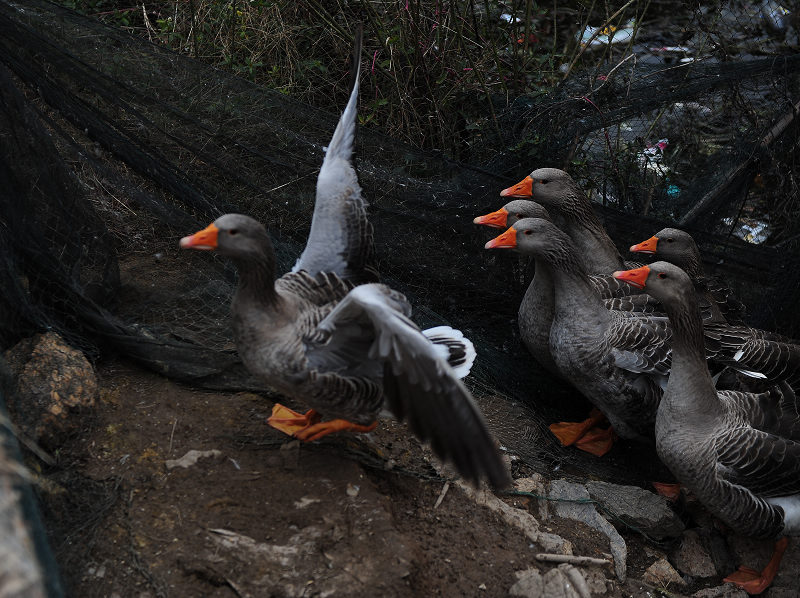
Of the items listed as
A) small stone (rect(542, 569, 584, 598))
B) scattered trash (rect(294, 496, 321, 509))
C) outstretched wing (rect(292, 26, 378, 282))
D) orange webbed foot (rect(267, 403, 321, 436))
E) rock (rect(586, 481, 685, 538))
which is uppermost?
outstretched wing (rect(292, 26, 378, 282))

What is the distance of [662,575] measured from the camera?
3.73m

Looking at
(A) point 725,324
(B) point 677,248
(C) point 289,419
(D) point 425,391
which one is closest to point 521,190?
(B) point 677,248

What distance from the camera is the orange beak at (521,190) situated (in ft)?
15.0

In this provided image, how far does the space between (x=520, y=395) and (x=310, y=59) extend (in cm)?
323

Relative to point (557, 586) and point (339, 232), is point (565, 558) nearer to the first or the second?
point (557, 586)

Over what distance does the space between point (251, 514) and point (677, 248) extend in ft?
9.90

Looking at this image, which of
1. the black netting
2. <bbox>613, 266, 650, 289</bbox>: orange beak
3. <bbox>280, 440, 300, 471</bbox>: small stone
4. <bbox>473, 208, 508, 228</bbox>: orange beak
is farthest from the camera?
<bbox>473, 208, 508, 228</bbox>: orange beak

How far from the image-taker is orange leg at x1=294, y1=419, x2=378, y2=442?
3.34 meters

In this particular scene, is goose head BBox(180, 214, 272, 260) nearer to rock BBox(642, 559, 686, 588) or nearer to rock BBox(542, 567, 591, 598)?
rock BBox(542, 567, 591, 598)

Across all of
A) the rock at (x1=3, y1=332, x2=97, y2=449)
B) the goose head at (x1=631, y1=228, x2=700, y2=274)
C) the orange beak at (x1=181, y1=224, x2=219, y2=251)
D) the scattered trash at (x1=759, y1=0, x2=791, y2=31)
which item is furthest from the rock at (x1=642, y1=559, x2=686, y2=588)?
the scattered trash at (x1=759, y1=0, x2=791, y2=31)

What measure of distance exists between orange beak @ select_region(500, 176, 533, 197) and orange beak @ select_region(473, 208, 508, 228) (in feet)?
0.56

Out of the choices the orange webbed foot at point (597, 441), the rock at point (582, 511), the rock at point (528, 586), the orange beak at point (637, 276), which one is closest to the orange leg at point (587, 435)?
the orange webbed foot at point (597, 441)

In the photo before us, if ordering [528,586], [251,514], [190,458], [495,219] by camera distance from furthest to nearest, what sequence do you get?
[495,219]
[190,458]
[528,586]
[251,514]

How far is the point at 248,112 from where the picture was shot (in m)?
4.15
